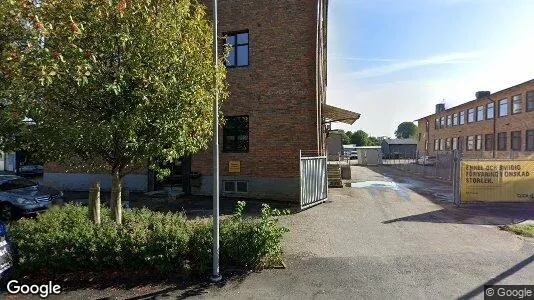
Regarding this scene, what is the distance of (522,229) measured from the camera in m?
9.23

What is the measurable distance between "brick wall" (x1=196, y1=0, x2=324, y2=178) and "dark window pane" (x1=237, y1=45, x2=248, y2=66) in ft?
1.21

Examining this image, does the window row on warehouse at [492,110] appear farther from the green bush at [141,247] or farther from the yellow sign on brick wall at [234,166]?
the green bush at [141,247]

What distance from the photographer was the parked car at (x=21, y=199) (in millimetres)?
11047

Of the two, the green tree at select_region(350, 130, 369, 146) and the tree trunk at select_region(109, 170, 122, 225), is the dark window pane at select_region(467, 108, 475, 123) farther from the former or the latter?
the green tree at select_region(350, 130, 369, 146)

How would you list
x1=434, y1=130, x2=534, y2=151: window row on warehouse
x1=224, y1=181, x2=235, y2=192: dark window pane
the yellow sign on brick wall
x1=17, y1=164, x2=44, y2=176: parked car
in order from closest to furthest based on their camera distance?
1. the yellow sign on brick wall
2. x1=224, y1=181, x2=235, y2=192: dark window pane
3. x1=17, y1=164, x2=44, y2=176: parked car
4. x1=434, y1=130, x2=534, y2=151: window row on warehouse

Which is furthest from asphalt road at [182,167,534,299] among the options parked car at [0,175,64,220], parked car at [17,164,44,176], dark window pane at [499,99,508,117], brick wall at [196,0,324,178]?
dark window pane at [499,99,508,117]

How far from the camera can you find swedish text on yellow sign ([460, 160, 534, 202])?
13.2m


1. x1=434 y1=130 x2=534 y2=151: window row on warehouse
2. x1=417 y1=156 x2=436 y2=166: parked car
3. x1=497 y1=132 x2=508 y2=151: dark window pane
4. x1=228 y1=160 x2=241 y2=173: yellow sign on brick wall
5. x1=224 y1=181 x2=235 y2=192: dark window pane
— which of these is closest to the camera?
x1=228 y1=160 x2=241 y2=173: yellow sign on brick wall

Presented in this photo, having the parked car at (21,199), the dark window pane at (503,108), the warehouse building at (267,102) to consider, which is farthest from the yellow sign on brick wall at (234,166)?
the dark window pane at (503,108)

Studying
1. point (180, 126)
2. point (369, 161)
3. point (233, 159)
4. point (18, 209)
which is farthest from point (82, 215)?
point (369, 161)

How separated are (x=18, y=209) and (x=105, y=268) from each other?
7.21 m

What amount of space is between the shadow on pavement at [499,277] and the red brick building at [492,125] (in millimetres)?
18420

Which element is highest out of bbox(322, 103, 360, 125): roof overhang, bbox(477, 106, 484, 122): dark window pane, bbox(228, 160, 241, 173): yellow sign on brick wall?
bbox(477, 106, 484, 122): dark window pane

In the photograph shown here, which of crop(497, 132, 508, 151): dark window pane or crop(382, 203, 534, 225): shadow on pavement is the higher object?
crop(497, 132, 508, 151): dark window pane
